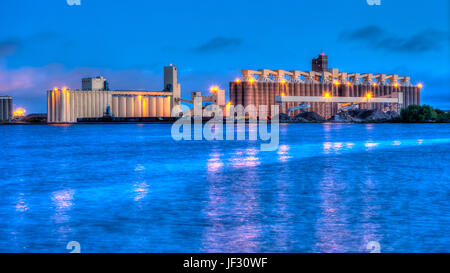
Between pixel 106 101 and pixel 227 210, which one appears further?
pixel 106 101

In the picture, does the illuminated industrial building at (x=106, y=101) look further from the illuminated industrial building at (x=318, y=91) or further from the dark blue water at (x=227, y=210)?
the dark blue water at (x=227, y=210)

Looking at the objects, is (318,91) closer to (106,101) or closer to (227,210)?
(106,101)

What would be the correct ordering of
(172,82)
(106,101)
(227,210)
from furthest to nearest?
1. (172,82)
2. (106,101)
3. (227,210)

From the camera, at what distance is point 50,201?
1564 centimetres

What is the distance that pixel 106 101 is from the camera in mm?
157750

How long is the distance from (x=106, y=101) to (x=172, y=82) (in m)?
20.6

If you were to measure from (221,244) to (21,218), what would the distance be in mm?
5584

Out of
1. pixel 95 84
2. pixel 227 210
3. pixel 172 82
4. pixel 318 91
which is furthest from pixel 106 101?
pixel 227 210

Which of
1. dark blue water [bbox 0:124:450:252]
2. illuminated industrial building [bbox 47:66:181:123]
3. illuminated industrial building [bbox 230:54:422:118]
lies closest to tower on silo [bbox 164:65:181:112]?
illuminated industrial building [bbox 47:66:181:123]

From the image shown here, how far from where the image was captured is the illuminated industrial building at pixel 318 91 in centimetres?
16200

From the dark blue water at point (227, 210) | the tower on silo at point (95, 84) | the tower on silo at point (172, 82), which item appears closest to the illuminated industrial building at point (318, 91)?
the tower on silo at point (172, 82)

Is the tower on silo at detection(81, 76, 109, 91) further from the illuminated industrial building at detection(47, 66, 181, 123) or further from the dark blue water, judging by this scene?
the dark blue water
